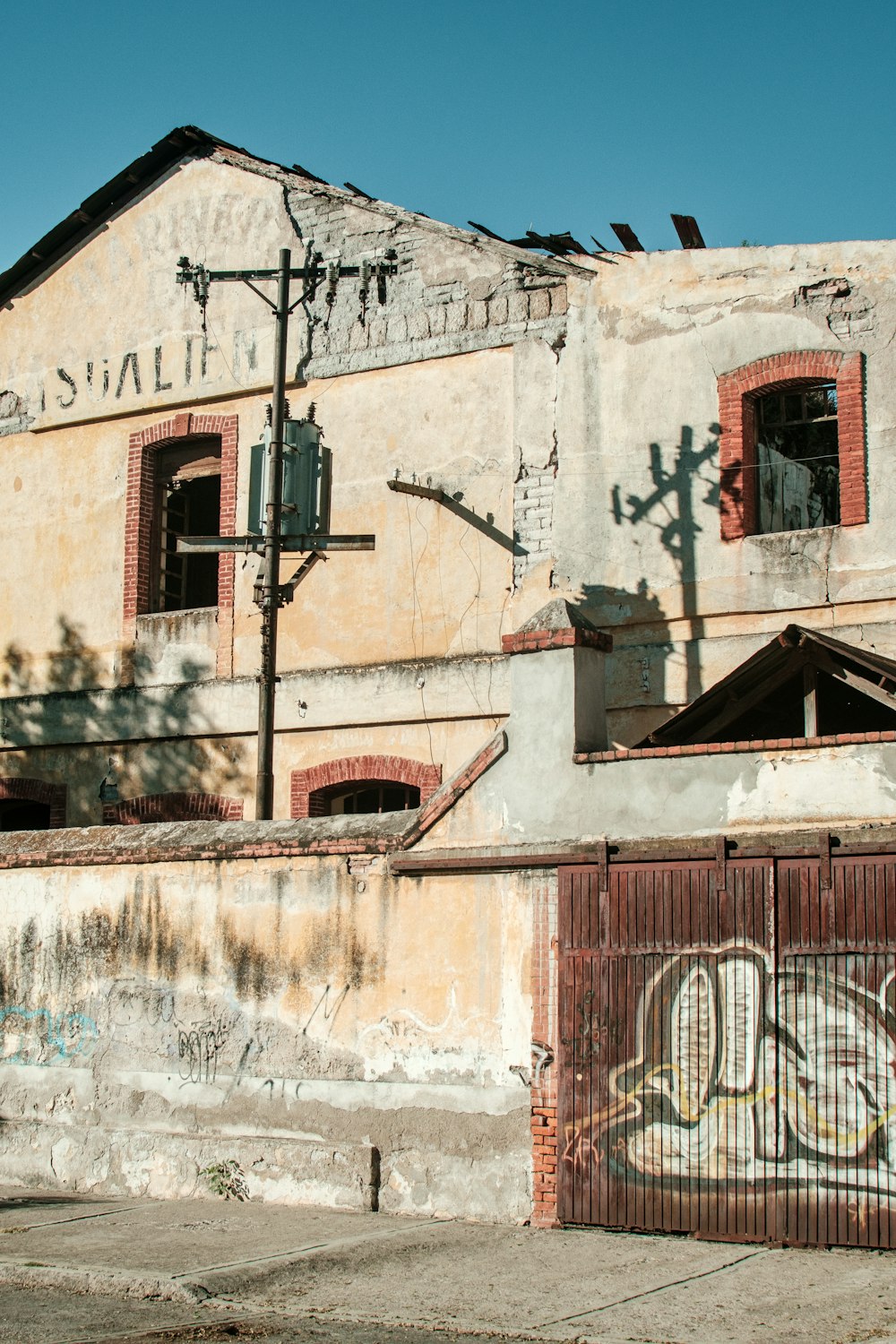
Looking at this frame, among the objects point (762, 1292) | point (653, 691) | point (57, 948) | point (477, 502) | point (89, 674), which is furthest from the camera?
point (89, 674)

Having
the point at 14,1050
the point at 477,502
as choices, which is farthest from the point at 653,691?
the point at 14,1050

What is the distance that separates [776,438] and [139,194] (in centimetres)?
807

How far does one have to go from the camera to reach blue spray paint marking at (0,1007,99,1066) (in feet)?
38.8

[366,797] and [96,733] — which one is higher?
[96,733]

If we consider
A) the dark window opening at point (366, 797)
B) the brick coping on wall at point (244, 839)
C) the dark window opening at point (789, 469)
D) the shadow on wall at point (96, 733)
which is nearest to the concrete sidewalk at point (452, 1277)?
the brick coping on wall at point (244, 839)

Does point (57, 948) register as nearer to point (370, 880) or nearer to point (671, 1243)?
point (370, 880)

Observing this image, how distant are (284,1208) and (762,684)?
5.00 metres

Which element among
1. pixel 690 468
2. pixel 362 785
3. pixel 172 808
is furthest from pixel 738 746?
pixel 172 808

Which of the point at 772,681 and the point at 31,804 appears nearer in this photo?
the point at 772,681

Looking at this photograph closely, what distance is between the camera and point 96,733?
16531mm

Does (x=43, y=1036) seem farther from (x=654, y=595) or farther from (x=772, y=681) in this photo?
(x=654, y=595)

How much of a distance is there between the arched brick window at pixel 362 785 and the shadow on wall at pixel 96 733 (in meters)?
0.85

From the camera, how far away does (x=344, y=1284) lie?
8227 mm

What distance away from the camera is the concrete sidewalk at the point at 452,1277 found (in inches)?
287
